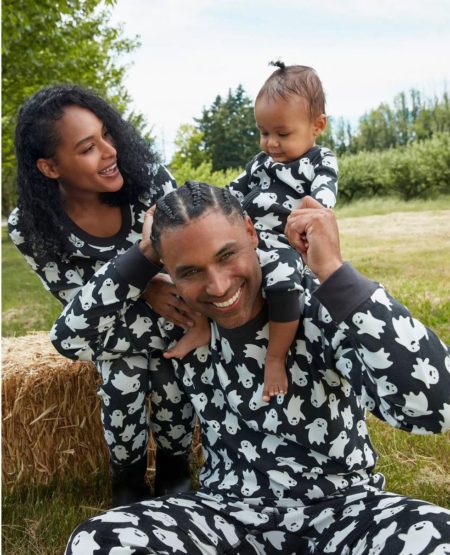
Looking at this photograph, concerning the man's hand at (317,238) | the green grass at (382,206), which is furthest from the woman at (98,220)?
the green grass at (382,206)

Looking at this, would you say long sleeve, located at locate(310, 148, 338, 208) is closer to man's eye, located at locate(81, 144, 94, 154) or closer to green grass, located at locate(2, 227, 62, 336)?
man's eye, located at locate(81, 144, 94, 154)

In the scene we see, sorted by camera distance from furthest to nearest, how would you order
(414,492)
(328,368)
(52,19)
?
(52,19), (414,492), (328,368)

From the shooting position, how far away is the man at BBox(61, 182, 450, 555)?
5.10 feet

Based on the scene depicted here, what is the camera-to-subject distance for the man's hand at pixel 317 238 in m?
1.59

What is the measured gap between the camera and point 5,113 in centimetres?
1166

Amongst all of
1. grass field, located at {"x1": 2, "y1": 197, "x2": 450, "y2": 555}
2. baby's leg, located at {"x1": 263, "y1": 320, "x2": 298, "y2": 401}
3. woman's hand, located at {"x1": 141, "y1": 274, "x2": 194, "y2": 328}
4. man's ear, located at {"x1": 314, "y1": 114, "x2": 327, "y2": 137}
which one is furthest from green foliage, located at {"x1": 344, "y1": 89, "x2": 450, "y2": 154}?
baby's leg, located at {"x1": 263, "y1": 320, "x2": 298, "y2": 401}

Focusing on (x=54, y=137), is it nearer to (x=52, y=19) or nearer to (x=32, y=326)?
(x=32, y=326)

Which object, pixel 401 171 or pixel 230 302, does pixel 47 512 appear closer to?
pixel 230 302

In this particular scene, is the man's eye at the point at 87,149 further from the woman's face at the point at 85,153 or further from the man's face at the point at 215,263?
the man's face at the point at 215,263

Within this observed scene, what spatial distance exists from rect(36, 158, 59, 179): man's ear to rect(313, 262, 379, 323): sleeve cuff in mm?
1177

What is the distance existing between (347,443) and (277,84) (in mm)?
1139

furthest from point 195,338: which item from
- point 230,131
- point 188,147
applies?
point 188,147

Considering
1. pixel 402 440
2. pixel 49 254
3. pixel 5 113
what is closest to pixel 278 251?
pixel 49 254

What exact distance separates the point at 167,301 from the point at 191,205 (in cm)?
53
